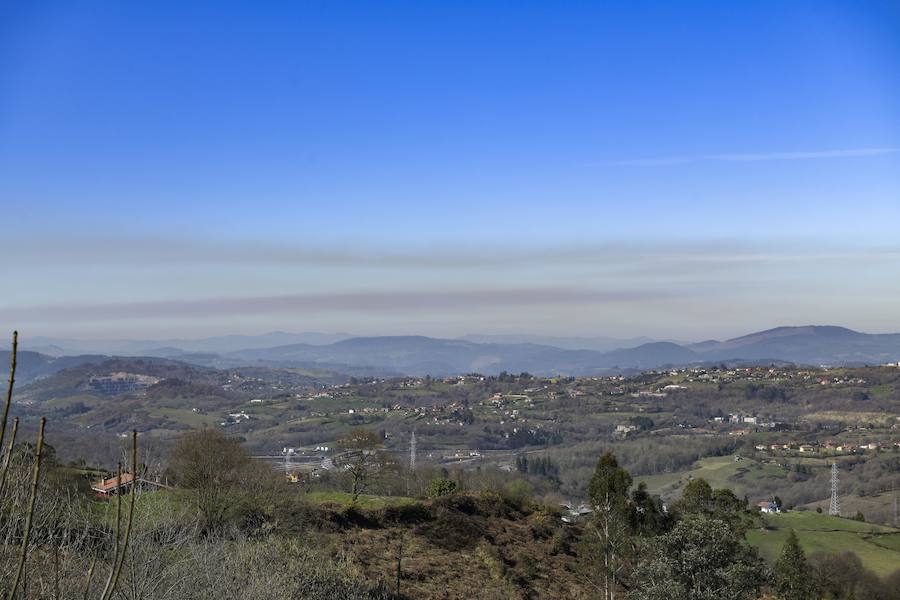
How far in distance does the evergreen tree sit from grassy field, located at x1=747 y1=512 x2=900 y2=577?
1636 cm

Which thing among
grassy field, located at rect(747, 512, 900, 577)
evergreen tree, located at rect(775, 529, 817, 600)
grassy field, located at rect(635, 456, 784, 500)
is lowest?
grassy field, located at rect(635, 456, 784, 500)

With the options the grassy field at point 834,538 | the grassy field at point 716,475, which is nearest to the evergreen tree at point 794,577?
the grassy field at point 834,538

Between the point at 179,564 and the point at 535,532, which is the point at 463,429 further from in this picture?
the point at 179,564

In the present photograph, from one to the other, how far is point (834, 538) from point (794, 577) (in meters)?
28.2

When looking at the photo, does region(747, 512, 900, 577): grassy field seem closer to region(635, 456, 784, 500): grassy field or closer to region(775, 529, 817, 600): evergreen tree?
region(775, 529, 817, 600): evergreen tree

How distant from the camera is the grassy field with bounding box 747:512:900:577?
45656 mm

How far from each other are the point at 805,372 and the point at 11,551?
192 m

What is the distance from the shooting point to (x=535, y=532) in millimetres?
30953

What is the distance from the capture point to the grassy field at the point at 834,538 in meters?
45.7

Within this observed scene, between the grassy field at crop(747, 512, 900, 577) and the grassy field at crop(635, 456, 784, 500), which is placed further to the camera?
the grassy field at crop(635, 456, 784, 500)

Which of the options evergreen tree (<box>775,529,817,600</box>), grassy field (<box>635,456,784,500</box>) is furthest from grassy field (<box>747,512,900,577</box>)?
grassy field (<box>635,456,784,500</box>)

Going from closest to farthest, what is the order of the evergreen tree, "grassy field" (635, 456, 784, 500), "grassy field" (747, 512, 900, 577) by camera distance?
the evergreen tree, "grassy field" (747, 512, 900, 577), "grassy field" (635, 456, 784, 500)

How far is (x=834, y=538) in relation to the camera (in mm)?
50438

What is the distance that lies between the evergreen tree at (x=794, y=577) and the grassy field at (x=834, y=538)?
16361 millimetres
